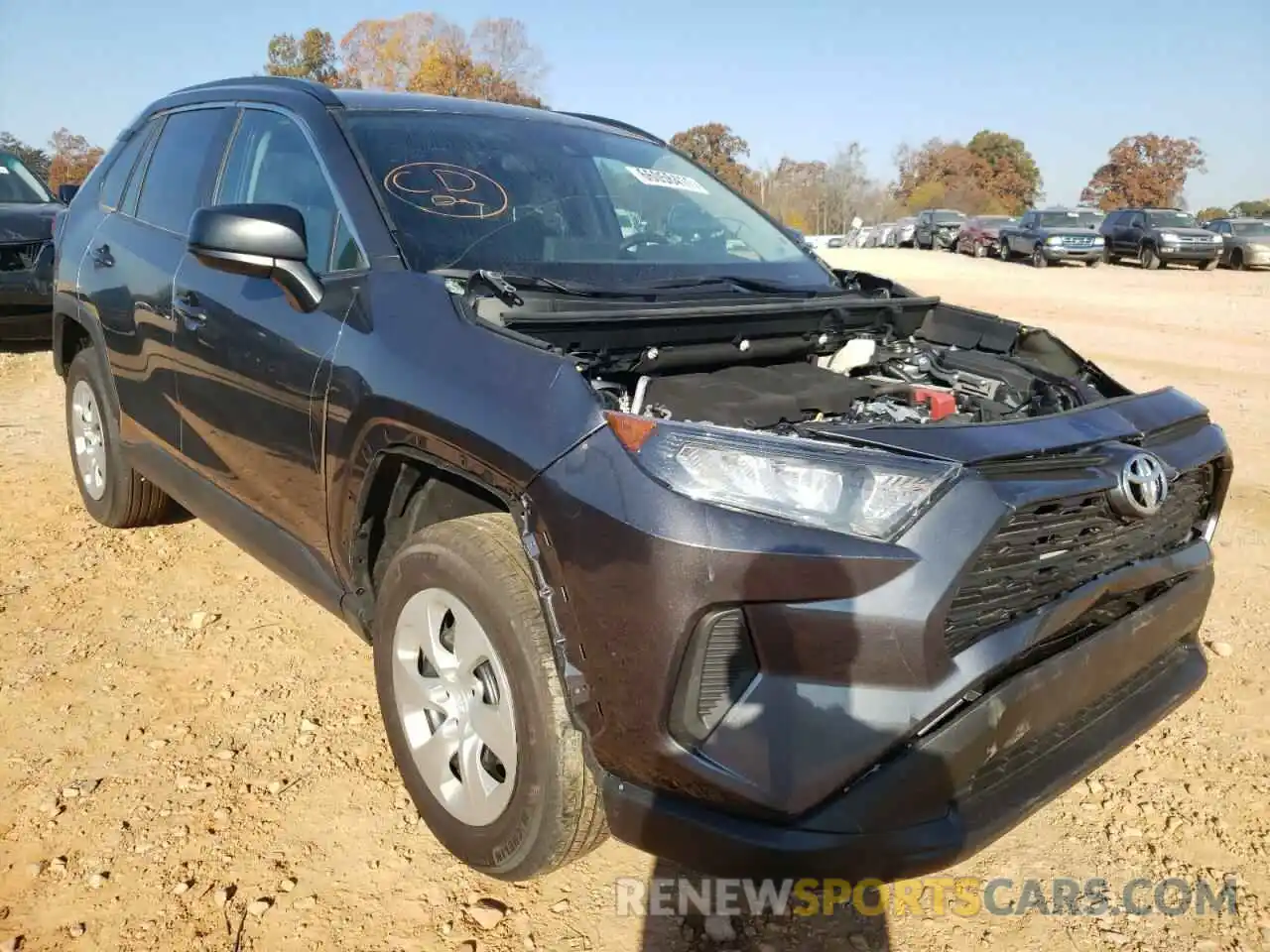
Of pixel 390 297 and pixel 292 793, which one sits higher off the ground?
pixel 390 297

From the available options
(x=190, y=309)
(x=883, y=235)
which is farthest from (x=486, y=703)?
(x=883, y=235)

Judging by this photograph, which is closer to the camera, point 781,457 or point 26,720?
point 781,457

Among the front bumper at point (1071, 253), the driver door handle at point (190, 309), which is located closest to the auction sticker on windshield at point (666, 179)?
the driver door handle at point (190, 309)

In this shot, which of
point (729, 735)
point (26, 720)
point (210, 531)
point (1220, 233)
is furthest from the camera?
point (1220, 233)

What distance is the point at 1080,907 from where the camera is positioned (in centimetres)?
228

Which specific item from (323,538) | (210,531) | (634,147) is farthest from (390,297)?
(210,531)

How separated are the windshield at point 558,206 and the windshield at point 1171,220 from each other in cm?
2439

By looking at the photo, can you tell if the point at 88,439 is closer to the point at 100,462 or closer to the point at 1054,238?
the point at 100,462

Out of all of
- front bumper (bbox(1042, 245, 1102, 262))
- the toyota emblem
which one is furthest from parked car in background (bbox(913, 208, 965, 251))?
the toyota emblem

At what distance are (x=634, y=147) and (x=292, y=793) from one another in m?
2.61

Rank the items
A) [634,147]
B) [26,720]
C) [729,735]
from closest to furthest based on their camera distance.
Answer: [729,735], [26,720], [634,147]

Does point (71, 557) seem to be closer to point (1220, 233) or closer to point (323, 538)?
point (323, 538)

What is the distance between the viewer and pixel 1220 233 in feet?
80.1

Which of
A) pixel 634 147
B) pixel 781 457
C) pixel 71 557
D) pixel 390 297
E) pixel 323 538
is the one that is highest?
pixel 634 147
